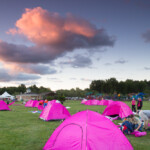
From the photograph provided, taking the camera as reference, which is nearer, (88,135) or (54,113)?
Result: (88,135)

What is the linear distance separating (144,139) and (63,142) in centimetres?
443

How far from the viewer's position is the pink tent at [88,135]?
6.42m

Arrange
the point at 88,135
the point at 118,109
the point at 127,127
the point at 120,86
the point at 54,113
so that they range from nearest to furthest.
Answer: the point at 88,135
the point at 127,127
the point at 54,113
the point at 118,109
the point at 120,86

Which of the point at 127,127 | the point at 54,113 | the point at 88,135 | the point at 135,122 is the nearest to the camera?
the point at 88,135

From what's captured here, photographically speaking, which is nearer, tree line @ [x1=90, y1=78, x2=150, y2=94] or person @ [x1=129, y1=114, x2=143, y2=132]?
person @ [x1=129, y1=114, x2=143, y2=132]

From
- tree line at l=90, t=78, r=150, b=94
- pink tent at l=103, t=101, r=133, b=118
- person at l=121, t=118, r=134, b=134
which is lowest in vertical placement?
person at l=121, t=118, r=134, b=134

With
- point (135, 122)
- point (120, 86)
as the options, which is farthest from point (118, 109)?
point (120, 86)

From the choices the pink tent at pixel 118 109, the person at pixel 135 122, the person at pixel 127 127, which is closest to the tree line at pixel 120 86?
the pink tent at pixel 118 109

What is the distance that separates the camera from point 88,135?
6.48 metres

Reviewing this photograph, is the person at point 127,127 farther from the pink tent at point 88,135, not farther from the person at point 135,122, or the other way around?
the pink tent at point 88,135

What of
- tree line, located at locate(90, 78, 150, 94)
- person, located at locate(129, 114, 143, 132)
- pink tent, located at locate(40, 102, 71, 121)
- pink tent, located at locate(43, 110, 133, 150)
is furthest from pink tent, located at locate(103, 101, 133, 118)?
tree line, located at locate(90, 78, 150, 94)

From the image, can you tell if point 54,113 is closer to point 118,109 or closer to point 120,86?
point 118,109

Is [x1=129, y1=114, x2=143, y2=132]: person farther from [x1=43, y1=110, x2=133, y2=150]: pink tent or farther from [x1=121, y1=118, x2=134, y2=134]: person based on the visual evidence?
[x1=43, y1=110, x2=133, y2=150]: pink tent

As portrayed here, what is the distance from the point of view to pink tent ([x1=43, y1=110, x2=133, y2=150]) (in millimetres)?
6422
